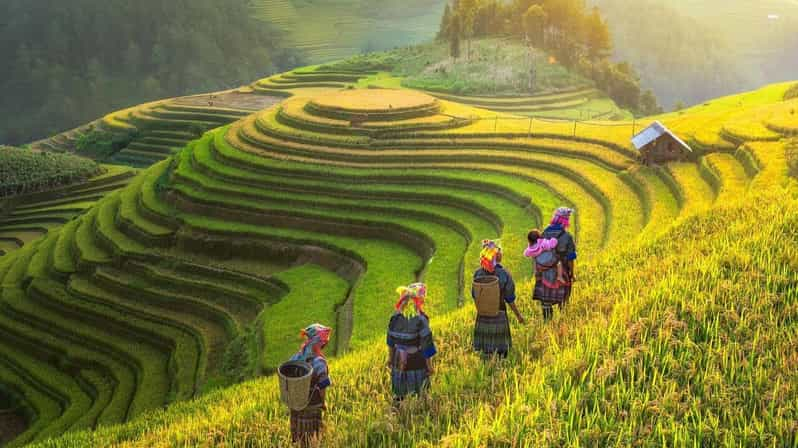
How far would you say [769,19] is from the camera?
116m

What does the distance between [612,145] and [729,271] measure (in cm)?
1419

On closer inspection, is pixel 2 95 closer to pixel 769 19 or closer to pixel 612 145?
pixel 612 145

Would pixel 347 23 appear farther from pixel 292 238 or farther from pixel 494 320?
pixel 494 320

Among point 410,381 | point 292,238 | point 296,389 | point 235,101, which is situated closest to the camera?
point 296,389

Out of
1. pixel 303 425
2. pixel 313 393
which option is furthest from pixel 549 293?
pixel 303 425

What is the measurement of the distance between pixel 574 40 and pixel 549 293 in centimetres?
4909

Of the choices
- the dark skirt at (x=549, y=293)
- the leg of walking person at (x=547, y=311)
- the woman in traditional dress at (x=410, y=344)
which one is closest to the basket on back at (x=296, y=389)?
the woman in traditional dress at (x=410, y=344)

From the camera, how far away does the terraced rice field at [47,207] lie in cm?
3172

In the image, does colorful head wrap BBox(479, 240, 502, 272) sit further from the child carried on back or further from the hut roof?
the hut roof

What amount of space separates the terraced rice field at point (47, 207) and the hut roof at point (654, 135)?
89.9 feet

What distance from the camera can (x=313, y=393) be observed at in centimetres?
552

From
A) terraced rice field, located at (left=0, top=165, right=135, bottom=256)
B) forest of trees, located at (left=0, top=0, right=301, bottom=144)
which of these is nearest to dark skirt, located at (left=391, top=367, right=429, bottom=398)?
terraced rice field, located at (left=0, top=165, right=135, bottom=256)

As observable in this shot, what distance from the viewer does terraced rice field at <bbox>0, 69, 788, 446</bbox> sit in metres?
14.4

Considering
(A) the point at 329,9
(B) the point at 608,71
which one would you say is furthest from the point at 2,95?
(B) the point at 608,71
